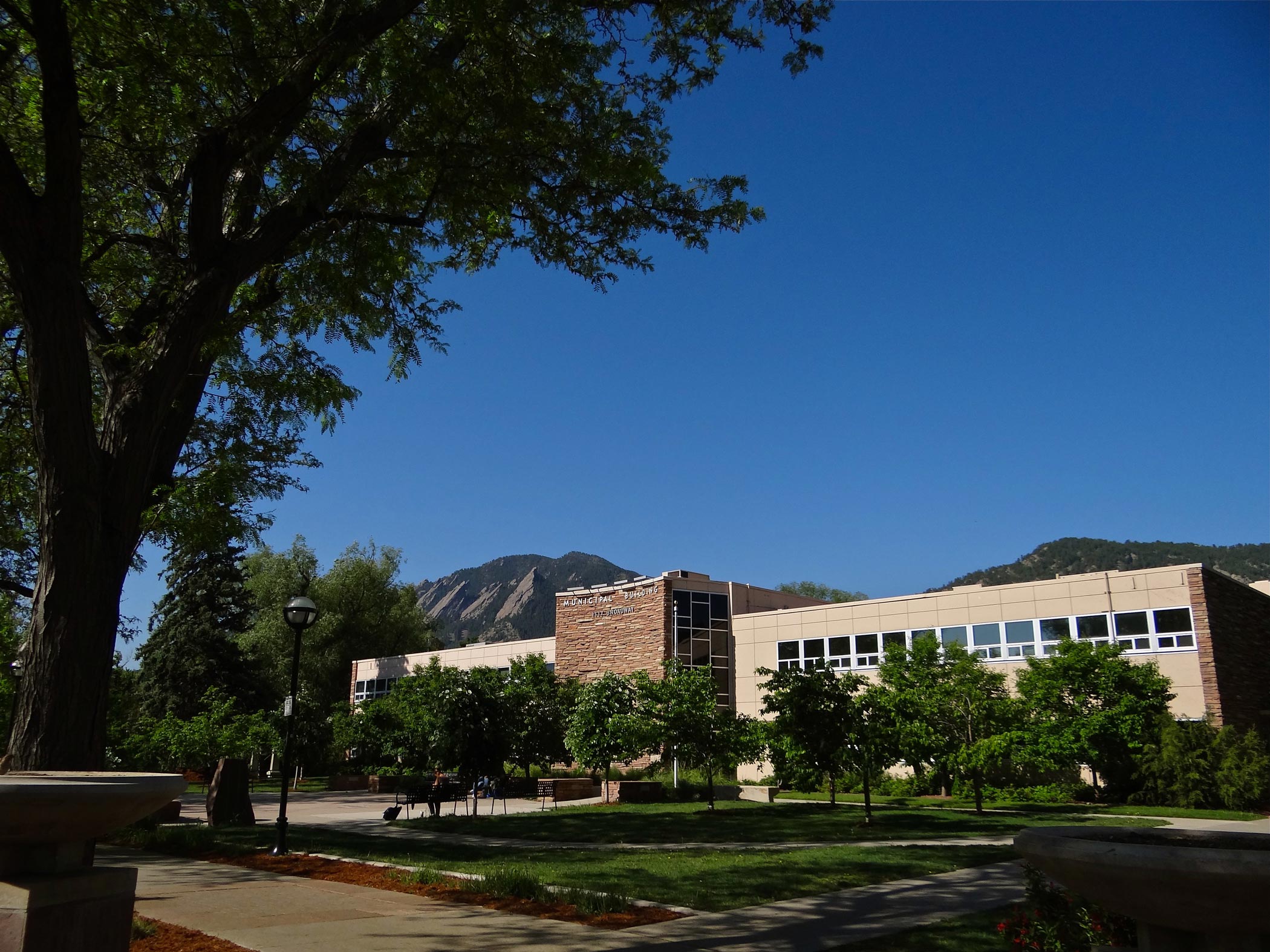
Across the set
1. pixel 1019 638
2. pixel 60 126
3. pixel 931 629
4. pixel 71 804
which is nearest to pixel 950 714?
pixel 1019 638

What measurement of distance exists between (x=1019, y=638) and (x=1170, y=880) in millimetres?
29103

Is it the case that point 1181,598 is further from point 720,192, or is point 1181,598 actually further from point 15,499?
point 15,499

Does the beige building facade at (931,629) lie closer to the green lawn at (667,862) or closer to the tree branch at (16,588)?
the green lawn at (667,862)

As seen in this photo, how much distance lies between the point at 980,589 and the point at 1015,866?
21.9m

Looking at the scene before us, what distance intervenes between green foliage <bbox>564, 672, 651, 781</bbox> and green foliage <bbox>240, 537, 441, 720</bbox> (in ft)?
86.8

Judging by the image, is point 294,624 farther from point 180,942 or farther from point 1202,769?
point 1202,769

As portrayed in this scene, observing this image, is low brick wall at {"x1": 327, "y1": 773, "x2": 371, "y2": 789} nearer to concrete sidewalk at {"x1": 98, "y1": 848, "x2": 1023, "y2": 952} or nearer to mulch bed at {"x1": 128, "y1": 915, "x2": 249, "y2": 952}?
concrete sidewalk at {"x1": 98, "y1": 848, "x2": 1023, "y2": 952}

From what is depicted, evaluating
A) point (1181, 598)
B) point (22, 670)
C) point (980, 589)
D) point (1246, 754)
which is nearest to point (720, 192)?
point (22, 670)

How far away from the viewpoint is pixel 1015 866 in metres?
11.1

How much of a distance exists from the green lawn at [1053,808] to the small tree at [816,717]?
18.8 ft

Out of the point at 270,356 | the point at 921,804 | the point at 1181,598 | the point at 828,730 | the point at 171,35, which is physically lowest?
the point at 921,804

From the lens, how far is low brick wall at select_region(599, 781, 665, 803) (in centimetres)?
2567

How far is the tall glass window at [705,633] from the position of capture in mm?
37281

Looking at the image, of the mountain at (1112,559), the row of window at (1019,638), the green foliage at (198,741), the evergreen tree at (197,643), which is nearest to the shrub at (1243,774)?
the row of window at (1019,638)
